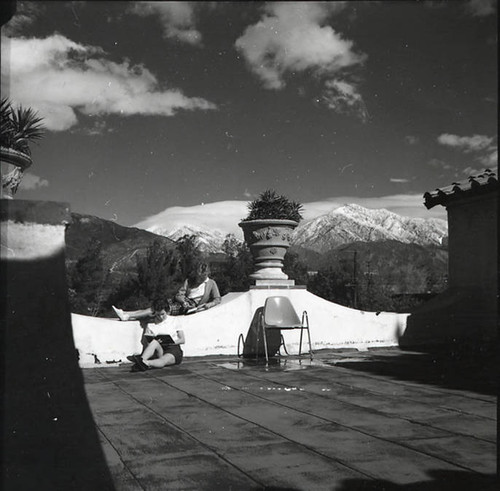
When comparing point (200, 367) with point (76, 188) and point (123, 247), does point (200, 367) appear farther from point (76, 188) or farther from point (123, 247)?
point (123, 247)

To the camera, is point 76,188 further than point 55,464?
Yes

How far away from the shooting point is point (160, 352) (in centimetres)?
602

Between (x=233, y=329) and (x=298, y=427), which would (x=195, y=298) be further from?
(x=298, y=427)

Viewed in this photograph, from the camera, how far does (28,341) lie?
4.85 ft

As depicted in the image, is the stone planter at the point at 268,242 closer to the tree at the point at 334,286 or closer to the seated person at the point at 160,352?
the seated person at the point at 160,352

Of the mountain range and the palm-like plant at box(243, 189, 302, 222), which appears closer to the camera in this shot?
the palm-like plant at box(243, 189, 302, 222)

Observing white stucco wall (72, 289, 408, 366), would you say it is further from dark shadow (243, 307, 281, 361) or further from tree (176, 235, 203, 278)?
tree (176, 235, 203, 278)

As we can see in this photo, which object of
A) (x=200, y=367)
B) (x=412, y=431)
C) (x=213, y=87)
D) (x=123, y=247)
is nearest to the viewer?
(x=412, y=431)

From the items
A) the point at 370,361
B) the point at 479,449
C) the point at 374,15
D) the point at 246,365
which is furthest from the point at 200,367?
the point at 374,15

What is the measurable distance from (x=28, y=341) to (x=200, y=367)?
4616 millimetres

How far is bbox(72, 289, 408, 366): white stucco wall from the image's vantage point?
617cm

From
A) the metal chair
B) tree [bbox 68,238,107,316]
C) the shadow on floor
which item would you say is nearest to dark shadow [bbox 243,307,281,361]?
the metal chair

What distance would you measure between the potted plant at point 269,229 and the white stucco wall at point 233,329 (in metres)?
0.41

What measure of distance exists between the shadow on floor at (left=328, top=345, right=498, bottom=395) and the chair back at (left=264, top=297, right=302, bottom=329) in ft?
2.52
